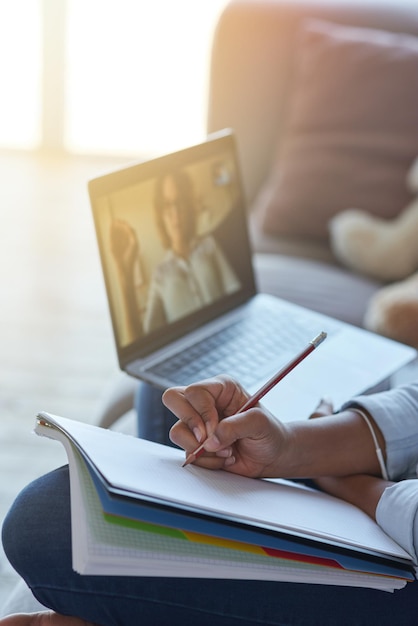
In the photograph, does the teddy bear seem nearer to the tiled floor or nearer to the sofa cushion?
the sofa cushion

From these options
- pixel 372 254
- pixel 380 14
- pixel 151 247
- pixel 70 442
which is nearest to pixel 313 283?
pixel 372 254

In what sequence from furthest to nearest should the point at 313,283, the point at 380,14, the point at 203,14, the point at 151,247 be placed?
the point at 203,14, the point at 380,14, the point at 313,283, the point at 151,247

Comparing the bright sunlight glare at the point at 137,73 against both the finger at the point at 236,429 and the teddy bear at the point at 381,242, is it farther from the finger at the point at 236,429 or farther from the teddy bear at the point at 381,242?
the finger at the point at 236,429

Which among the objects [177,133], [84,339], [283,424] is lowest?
[84,339]

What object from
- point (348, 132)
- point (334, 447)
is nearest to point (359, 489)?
point (334, 447)

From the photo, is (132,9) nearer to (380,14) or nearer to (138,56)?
(138,56)

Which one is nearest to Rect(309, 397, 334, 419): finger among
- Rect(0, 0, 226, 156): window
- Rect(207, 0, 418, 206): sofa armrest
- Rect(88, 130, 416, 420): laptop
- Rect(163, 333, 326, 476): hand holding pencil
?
Rect(88, 130, 416, 420): laptop

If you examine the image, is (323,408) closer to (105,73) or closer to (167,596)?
(167,596)

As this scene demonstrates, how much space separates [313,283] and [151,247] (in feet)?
1.99

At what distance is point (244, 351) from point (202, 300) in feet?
0.38

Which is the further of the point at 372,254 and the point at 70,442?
the point at 372,254

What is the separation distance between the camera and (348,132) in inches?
77.5

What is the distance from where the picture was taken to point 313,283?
176 centimetres

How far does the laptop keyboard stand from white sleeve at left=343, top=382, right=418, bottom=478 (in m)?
0.28
